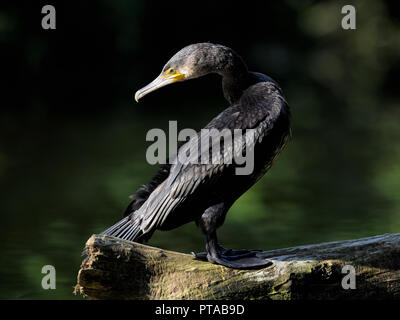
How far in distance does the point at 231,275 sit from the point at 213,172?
19.4 inches

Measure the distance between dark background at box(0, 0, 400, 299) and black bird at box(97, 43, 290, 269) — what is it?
2.16 meters

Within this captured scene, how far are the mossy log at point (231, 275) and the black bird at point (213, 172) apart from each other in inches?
3.4

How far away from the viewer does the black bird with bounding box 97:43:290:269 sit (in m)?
3.34

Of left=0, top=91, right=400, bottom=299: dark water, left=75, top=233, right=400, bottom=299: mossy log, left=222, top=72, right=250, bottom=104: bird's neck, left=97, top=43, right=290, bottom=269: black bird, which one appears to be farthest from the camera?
left=0, top=91, right=400, bottom=299: dark water

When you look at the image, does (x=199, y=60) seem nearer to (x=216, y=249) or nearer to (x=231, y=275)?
(x=216, y=249)

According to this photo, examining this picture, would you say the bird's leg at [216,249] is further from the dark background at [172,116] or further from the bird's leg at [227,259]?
the dark background at [172,116]

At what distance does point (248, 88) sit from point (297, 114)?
28.1 feet

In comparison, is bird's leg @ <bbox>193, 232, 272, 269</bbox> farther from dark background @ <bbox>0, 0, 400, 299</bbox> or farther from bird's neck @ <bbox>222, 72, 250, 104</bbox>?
dark background @ <bbox>0, 0, 400, 299</bbox>

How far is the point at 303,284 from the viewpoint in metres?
3.34

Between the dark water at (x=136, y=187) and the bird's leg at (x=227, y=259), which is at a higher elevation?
the dark water at (x=136, y=187)

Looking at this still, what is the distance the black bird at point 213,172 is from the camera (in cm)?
334

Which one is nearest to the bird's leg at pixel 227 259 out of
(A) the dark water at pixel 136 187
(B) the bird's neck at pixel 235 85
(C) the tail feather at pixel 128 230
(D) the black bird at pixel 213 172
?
(D) the black bird at pixel 213 172

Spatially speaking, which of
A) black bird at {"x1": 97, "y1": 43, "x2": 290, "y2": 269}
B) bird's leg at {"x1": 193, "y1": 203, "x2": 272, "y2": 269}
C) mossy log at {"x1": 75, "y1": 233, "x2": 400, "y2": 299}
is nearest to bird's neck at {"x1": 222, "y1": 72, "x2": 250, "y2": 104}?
black bird at {"x1": 97, "y1": 43, "x2": 290, "y2": 269}

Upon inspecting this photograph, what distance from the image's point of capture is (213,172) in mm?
3332
